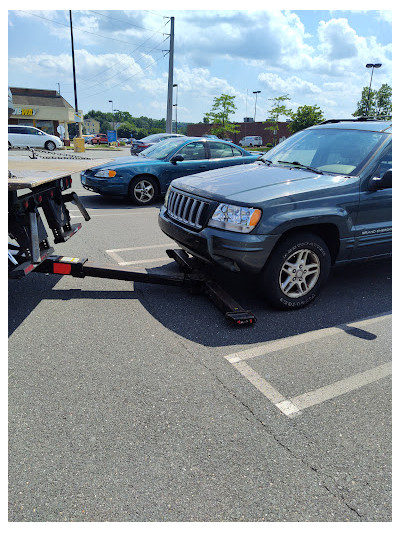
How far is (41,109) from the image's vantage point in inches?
2148

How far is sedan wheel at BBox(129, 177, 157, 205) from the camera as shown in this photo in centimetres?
945

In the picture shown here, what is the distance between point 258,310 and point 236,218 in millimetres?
1009

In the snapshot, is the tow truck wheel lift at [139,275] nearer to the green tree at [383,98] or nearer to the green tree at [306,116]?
the green tree at [383,98]

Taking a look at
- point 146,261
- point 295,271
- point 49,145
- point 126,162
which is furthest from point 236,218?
point 49,145

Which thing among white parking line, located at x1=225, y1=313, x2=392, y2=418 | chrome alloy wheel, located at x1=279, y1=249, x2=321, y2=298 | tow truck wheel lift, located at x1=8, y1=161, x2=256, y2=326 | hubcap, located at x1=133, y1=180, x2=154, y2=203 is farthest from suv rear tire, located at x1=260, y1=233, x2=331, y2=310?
hubcap, located at x1=133, y1=180, x2=154, y2=203

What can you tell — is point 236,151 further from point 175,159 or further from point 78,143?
point 78,143

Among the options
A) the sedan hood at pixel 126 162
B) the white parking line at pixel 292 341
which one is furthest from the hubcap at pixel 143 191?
the white parking line at pixel 292 341

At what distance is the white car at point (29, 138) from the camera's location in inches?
1129

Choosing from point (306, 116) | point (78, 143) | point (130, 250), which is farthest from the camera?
A: point (306, 116)

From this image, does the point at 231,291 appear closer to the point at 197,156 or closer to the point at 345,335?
the point at 345,335

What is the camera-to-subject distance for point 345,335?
12.0 feet

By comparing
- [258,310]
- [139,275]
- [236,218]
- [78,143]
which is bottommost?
[258,310]

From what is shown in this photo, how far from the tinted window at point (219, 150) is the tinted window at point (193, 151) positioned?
0.76 ft

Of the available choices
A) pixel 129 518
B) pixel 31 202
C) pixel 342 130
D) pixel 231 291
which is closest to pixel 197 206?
pixel 231 291
